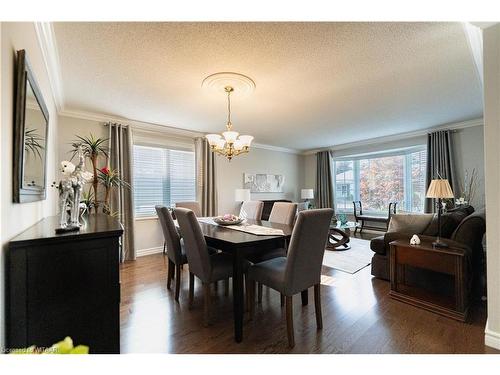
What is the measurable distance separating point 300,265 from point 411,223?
1.83 meters

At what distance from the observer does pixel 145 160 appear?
4.18 meters

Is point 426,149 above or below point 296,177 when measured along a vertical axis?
above

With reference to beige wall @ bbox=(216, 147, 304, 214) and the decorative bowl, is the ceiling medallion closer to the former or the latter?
the decorative bowl

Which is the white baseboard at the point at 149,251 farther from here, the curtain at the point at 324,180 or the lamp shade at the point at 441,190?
the curtain at the point at 324,180

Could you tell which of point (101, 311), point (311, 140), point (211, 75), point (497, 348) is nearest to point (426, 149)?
point (311, 140)

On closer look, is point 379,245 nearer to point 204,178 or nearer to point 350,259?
point 350,259

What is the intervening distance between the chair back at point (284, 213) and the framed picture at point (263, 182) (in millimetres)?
2496

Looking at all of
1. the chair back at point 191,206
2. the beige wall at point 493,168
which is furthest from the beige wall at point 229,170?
the beige wall at point 493,168

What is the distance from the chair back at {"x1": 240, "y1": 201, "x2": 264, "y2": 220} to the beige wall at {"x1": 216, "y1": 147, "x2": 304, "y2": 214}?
5.27 ft

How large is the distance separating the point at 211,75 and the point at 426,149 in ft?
16.2

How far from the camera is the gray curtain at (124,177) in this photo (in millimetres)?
3684

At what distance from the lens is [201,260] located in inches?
78.3
